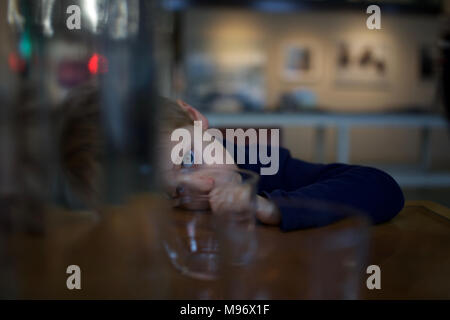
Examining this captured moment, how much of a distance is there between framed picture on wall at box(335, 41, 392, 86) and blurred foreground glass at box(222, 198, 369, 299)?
5175mm

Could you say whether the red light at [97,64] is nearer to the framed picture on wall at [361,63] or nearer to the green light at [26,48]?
the green light at [26,48]

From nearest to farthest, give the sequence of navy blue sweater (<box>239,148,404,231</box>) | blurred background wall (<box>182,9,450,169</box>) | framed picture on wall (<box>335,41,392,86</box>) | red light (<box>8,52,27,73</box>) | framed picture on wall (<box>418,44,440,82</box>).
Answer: red light (<box>8,52,27,73</box>) < navy blue sweater (<box>239,148,404,231</box>) < blurred background wall (<box>182,9,450,169</box>) < framed picture on wall (<box>335,41,392,86</box>) < framed picture on wall (<box>418,44,440,82</box>)

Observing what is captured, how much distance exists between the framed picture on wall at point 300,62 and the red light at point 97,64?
514 centimetres

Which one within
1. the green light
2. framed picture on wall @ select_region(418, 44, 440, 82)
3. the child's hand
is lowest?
the child's hand

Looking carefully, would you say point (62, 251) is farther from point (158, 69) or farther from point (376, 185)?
point (376, 185)

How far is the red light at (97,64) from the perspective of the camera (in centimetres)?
20

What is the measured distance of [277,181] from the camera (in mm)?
873

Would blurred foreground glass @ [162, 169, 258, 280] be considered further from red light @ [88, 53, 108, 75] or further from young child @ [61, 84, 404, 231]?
red light @ [88, 53, 108, 75]

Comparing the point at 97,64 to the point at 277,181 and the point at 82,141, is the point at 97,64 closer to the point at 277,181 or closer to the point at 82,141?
the point at 82,141

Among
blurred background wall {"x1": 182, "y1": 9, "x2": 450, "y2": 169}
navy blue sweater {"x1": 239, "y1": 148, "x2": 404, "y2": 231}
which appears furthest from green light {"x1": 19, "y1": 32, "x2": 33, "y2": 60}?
blurred background wall {"x1": 182, "y1": 9, "x2": 450, "y2": 169}

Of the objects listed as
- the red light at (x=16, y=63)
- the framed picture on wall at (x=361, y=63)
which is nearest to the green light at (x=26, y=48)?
the red light at (x=16, y=63)

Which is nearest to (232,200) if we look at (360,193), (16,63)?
(16,63)

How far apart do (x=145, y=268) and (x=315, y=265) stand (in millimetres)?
95

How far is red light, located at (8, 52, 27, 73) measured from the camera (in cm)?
20
